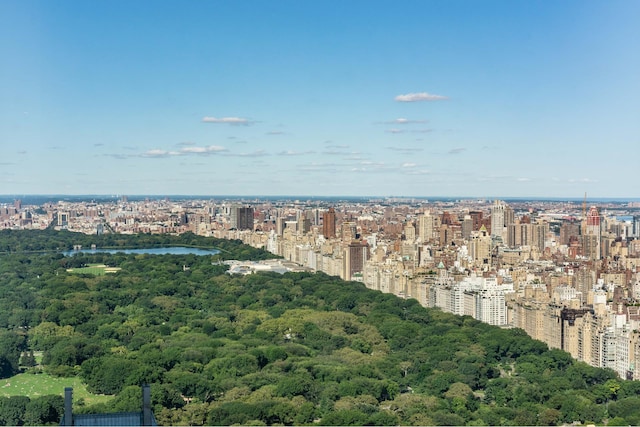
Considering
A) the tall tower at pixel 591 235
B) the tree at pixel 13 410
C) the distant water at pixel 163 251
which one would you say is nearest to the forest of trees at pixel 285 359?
the tree at pixel 13 410

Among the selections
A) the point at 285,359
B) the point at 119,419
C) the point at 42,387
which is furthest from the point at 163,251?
the point at 119,419

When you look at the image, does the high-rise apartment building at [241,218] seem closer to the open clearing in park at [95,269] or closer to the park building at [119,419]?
the open clearing in park at [95,269]

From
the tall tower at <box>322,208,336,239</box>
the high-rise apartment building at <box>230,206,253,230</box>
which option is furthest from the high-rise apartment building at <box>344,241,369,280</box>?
the high-rise apartment building at <box>230,206,253,230</box>

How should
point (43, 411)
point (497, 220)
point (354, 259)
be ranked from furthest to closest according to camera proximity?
point (497, 220), point (354, 259), point (43, 411)

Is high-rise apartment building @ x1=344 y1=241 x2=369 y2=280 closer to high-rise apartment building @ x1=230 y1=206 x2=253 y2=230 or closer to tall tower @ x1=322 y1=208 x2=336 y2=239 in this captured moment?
tall tower @ x1=322 y1=208 x2=336 y2=239

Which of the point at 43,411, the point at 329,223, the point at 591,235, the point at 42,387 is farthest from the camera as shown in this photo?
the point at 329,223

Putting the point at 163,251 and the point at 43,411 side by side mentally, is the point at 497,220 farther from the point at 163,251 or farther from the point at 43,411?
the point at 43,411

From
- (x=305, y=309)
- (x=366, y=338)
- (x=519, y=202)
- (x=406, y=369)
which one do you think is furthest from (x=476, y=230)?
(x=406, y=369)
